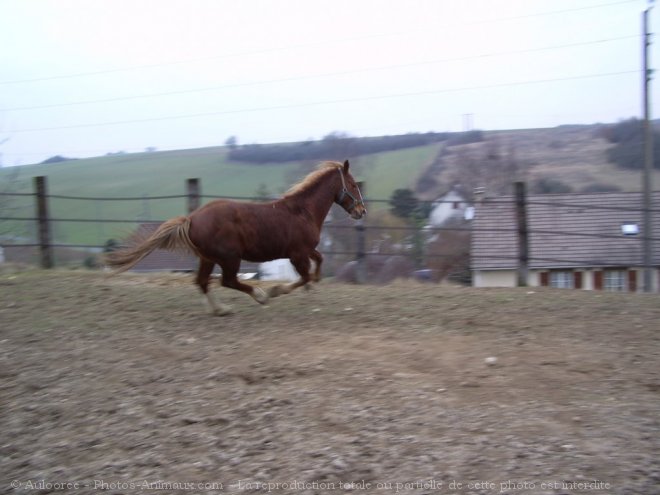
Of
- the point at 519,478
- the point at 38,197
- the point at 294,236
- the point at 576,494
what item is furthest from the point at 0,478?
the point at 38,197

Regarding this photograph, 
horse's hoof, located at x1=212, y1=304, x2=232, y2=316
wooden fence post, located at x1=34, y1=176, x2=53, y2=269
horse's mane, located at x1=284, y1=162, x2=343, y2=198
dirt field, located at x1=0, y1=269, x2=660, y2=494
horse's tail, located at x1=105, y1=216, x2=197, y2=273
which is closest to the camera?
dirt field, located at x1=0, y1=269, x2=660, y2=494

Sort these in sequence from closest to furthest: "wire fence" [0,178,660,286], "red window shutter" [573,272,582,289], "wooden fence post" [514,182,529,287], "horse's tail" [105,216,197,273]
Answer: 1. "horse's tail" [105,216,197,273]
2. "wooden fence post" [514,182,529,287]
3. "wire fence" [0,178,660,286]
4. "red window shutter" [573,272,582,289]

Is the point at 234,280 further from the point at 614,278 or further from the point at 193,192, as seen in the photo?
the point at 614,278

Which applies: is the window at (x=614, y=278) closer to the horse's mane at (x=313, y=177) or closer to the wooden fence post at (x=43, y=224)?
the horse's mane at (x=313, y=177)

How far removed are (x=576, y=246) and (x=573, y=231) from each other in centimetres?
48

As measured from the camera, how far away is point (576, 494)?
294cm

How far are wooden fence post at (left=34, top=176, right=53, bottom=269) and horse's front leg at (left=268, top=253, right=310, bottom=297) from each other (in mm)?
4754

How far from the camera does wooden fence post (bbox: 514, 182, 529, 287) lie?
8547 millimetres

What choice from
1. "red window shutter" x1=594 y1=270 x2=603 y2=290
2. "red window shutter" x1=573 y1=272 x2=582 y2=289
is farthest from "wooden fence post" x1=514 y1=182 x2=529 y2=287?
"red window shutter" x1=573 y1=272 x2=582 y2=289

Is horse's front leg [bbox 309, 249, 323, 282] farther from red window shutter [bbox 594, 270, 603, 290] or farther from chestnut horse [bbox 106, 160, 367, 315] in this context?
red window shutter [bbox 594, 270, 603, 290]

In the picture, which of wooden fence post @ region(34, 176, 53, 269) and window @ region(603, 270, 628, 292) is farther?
window @ region(603, 270, 628, 292)

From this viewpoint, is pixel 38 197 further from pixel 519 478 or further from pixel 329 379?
pixel 519 478

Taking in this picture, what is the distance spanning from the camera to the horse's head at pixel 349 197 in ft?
23.6

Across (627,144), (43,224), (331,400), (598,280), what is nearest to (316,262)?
(331,400)
